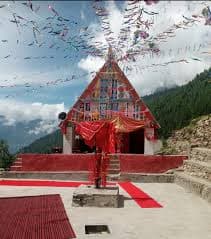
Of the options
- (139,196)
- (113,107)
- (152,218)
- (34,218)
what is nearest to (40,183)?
(139,196)

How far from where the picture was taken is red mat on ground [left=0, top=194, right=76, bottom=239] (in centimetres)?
649

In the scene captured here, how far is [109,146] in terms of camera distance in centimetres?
1010

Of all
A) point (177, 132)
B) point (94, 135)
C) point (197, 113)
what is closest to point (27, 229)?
point (94, 135)

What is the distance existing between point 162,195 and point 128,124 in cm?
656

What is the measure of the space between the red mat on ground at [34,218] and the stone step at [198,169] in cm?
427

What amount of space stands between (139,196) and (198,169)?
8.53 feet

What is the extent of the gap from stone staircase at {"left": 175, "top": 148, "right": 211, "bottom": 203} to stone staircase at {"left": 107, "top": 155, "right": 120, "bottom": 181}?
6.87 ft

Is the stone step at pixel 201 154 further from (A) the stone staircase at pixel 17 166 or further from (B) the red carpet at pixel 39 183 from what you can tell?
(A) the stone staircase at pixel 17 166

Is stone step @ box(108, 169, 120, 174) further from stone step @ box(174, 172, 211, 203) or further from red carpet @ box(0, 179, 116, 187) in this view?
stone step @ box(174, 172, 211, 203)

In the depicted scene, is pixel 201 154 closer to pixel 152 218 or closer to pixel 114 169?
pixel 114 169

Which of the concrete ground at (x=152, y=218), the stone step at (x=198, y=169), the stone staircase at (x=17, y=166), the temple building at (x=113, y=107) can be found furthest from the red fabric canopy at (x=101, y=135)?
the temple building at (x=113, y=107)

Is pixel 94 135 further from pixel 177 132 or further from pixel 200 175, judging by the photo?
pixel 177 132

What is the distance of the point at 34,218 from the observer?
7762 millimetres

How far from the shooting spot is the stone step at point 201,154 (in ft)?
43.6
